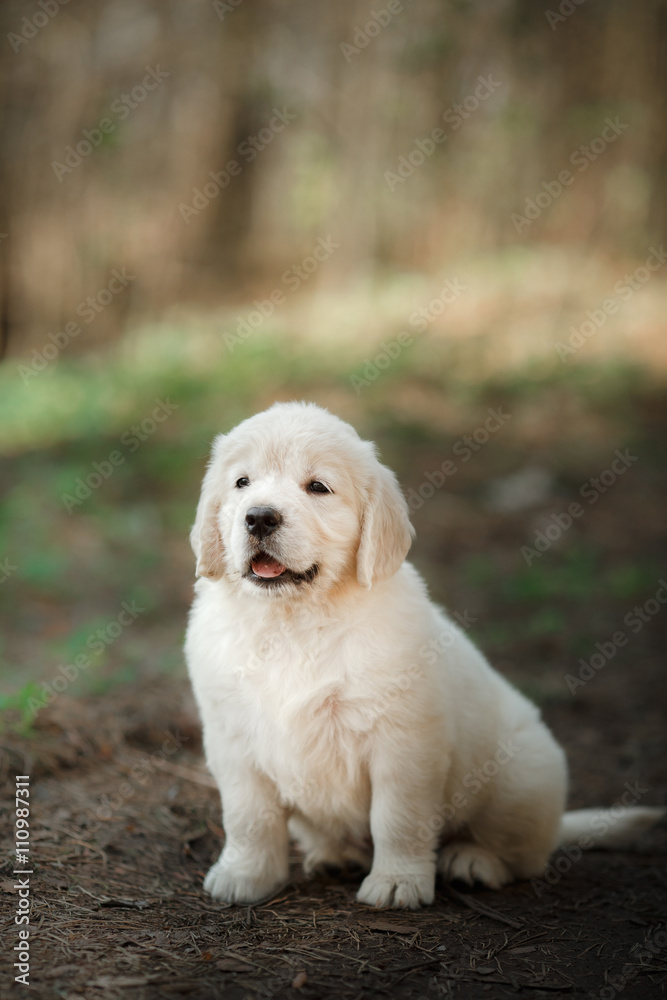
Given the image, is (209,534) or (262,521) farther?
Result: (209,534)

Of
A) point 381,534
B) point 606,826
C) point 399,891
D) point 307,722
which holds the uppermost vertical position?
point 381,534

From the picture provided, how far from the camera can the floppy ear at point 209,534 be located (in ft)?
10.3

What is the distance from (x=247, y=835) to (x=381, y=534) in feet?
4.04

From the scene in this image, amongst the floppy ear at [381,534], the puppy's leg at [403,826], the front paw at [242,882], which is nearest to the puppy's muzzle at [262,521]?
the floppy ear at [381,534]

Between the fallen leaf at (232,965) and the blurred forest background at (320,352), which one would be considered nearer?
the fallen leaf at (232,965)

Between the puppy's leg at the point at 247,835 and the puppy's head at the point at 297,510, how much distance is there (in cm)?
69

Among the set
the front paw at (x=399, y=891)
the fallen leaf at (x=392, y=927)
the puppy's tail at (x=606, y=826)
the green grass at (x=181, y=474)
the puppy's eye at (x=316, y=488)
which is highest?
the green grass at (x=181, y=474)

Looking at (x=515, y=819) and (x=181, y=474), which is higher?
(x=181, y=474)

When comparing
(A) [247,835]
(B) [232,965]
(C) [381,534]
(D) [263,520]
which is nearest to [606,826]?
(A) [247,835]

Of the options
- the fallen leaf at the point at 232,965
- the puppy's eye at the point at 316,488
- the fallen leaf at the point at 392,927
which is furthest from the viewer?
the puppy's eye at the point at 316,488

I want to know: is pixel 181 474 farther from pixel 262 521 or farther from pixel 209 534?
pixel 262 521

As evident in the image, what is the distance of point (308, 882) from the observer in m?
3.38

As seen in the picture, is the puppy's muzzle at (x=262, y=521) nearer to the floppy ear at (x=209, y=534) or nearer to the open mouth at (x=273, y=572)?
the open mouth at (x=273, y=572)

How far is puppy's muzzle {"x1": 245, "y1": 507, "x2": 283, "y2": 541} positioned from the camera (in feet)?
9.43
